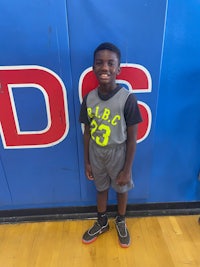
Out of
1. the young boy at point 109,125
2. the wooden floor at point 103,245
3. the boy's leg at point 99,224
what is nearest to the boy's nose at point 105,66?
the young boy at point 109,125

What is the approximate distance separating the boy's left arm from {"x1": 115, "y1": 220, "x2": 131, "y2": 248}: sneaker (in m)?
0.39

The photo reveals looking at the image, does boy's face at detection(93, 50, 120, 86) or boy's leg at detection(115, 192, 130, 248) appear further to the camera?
boy's leg at detection(115, 192, 130, 248)

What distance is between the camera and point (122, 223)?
1.46m

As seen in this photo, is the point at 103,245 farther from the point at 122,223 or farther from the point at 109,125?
the point at 109,125

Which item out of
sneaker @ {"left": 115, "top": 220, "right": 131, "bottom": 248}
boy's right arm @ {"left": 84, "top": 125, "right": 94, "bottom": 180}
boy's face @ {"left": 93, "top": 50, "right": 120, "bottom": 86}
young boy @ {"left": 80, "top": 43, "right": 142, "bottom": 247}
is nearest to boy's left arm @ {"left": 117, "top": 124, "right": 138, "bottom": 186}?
young boy @ {"left": 80, "top": 43, "right": 142, "bottom": 247}

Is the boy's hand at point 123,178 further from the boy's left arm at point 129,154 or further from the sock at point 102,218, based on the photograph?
the sock at point 102,218

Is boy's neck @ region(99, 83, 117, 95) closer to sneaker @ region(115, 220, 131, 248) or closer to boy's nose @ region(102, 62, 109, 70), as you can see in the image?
boy's nose @ region(102, 62, 109, 70)

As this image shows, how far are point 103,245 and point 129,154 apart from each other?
66cm

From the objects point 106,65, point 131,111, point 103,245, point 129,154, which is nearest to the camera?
point 106,65

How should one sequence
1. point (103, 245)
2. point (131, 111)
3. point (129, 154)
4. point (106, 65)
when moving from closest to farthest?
point (106, 65), point (131, 111), point (129, 154), point (103, 245)

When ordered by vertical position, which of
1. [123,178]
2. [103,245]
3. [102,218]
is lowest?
[103,245]

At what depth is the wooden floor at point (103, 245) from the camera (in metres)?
1.30

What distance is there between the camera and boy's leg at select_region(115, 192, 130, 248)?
Answer: 1385mm

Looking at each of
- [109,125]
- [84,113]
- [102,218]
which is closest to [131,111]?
[109,125]
